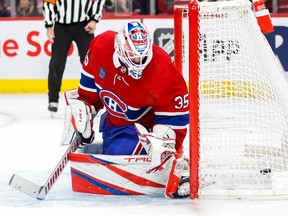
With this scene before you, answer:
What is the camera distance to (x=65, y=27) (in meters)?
6.52

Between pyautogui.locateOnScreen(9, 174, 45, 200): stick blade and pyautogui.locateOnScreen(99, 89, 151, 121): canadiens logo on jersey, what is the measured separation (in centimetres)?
48

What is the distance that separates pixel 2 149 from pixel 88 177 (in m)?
1.41

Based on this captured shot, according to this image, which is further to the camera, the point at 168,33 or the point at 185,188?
the point at 168,33

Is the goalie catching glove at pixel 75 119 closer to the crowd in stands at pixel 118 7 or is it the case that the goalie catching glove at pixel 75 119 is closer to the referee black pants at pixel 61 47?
the referee black pants at pixel 61 47

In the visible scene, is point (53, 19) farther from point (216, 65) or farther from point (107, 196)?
point (107, 196)

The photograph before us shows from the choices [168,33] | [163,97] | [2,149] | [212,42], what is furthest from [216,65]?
[168,33]

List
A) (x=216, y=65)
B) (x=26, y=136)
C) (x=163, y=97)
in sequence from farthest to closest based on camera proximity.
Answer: (x=26, y=136)
(x=216, y=65)
(x=163, y=97)

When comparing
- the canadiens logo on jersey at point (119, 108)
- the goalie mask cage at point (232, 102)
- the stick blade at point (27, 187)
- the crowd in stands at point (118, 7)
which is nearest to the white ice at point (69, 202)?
the stick blade at point (27, 187)

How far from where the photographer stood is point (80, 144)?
4102mm

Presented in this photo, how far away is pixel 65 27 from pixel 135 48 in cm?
290

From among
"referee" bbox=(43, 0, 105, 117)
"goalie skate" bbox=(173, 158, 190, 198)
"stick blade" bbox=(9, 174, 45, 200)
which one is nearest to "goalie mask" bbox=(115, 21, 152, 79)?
"goalie skate" bbox=(173, 158, 190, 198)

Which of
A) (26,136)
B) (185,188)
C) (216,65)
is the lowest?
(26,136)

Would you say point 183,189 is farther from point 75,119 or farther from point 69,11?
point 69,11

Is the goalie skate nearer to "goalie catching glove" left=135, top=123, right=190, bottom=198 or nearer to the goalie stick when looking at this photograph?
"goalie catching glove" left=135, top=123, right=190, bottom=198
